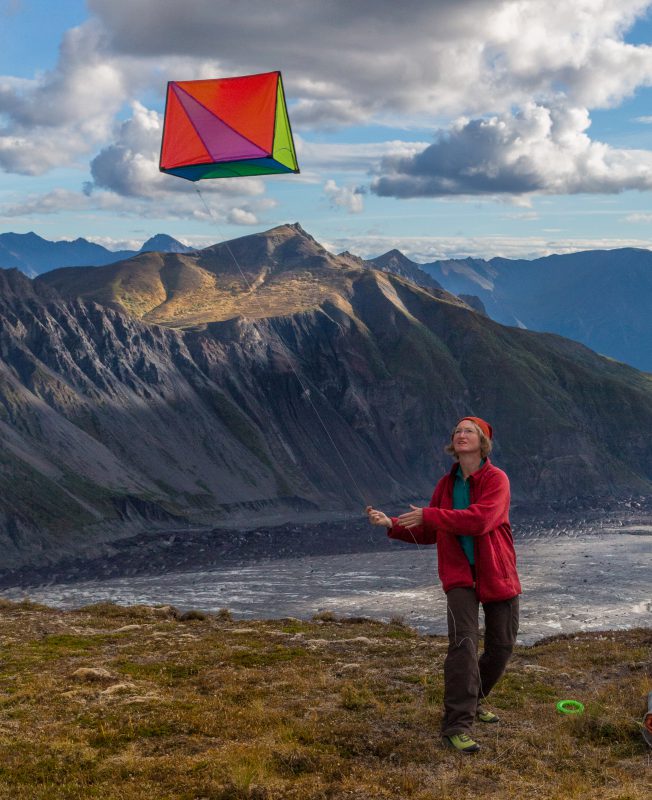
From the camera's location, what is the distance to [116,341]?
4985 inches

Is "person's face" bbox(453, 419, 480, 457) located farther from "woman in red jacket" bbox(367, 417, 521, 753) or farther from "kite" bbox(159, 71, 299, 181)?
"kite" bbox(159, 71, 299, 181)

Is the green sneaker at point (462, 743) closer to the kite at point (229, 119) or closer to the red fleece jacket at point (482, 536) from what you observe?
the red fleece jacket at point (482, 536)

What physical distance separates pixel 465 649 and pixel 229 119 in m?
13.8

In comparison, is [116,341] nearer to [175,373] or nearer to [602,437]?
[175,373]

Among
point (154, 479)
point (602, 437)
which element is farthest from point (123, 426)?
point (602, 437)

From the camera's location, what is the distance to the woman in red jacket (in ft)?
31.3

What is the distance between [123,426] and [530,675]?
344 ft

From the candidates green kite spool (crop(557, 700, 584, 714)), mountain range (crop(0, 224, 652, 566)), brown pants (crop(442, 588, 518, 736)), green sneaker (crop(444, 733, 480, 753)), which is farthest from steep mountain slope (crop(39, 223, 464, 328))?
green sneaker (crop(444, 733, 480, 753))

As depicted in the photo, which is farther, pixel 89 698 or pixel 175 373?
pixel 175 373

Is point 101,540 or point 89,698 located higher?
point 89,698

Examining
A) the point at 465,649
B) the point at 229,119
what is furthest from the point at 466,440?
the point at 229,119

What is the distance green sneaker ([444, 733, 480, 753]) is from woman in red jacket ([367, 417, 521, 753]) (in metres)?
0.01

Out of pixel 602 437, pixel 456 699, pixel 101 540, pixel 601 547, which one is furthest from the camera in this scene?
pixel 602 437

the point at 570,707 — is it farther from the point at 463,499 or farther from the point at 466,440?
the point at 466,440
